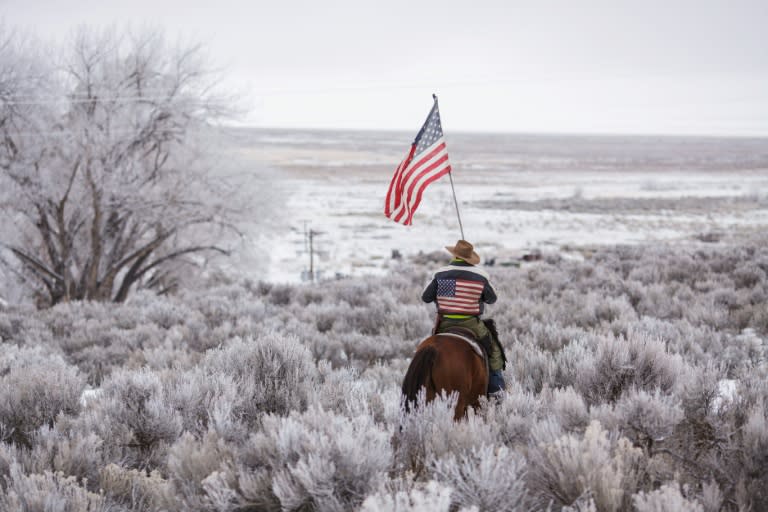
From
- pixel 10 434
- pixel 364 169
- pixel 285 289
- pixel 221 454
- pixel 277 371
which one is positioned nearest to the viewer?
pixel 221 454

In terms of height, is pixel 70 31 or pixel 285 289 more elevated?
pixel 70 31

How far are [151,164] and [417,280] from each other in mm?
9805

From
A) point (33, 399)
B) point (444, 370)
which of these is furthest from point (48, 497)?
point (444, 370)

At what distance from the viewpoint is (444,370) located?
4.37 metres

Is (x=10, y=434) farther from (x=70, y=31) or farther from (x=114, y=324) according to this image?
(x=70, y=31)

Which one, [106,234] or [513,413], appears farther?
[106,234]

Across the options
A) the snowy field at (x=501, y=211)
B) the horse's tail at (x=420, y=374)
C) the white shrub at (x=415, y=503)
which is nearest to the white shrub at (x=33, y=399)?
the horse's tail at (x=420, y=374)

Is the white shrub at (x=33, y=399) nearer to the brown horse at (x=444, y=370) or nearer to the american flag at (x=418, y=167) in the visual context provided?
the brown horse at (x=444, y=370)

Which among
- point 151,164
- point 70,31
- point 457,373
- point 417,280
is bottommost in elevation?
point 417,280

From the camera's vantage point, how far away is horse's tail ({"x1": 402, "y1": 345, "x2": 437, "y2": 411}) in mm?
4367

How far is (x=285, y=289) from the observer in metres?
12.5

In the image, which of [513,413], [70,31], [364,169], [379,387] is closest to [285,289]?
[379,387]

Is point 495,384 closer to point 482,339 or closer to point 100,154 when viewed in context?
point 482,339

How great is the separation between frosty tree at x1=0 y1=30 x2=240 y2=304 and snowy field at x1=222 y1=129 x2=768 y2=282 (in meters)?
2.40
